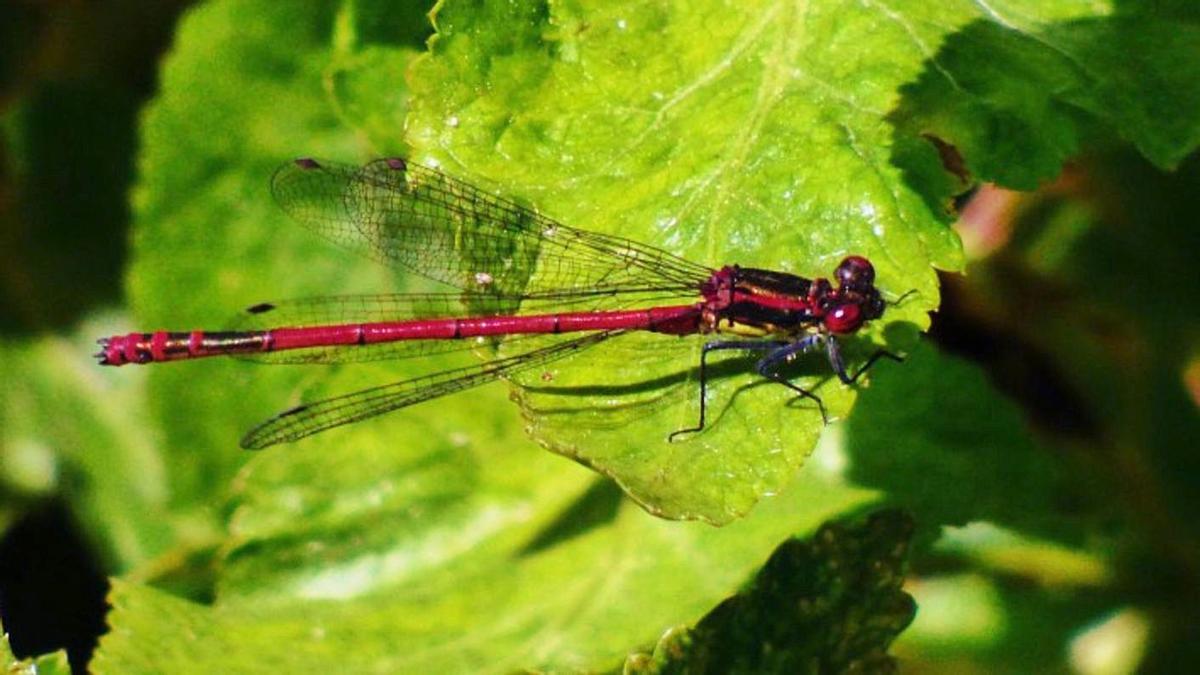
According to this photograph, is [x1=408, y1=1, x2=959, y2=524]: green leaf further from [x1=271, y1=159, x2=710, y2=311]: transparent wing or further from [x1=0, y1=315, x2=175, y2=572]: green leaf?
[x1=0, y1=315, x2=175, y2=572]: green leaf

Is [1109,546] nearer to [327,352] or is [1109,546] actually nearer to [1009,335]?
[1009,335]

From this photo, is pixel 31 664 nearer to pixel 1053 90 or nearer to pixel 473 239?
pixel 473 239

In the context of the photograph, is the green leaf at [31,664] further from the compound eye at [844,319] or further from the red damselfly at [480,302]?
the compound eye at [844,319]

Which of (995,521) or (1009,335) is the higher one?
(1009,335)

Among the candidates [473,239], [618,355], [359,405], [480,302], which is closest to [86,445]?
[359,405]

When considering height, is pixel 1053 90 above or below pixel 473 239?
above

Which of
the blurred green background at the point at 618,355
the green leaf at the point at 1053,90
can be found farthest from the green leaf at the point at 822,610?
the green leaf at the point at 1053,90

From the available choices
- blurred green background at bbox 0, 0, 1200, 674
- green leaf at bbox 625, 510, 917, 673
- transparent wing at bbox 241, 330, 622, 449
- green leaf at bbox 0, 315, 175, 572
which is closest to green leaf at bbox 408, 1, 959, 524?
blurred green background at bbox 0, 0, 1200, 674

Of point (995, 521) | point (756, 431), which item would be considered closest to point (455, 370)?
point (756, 431)
